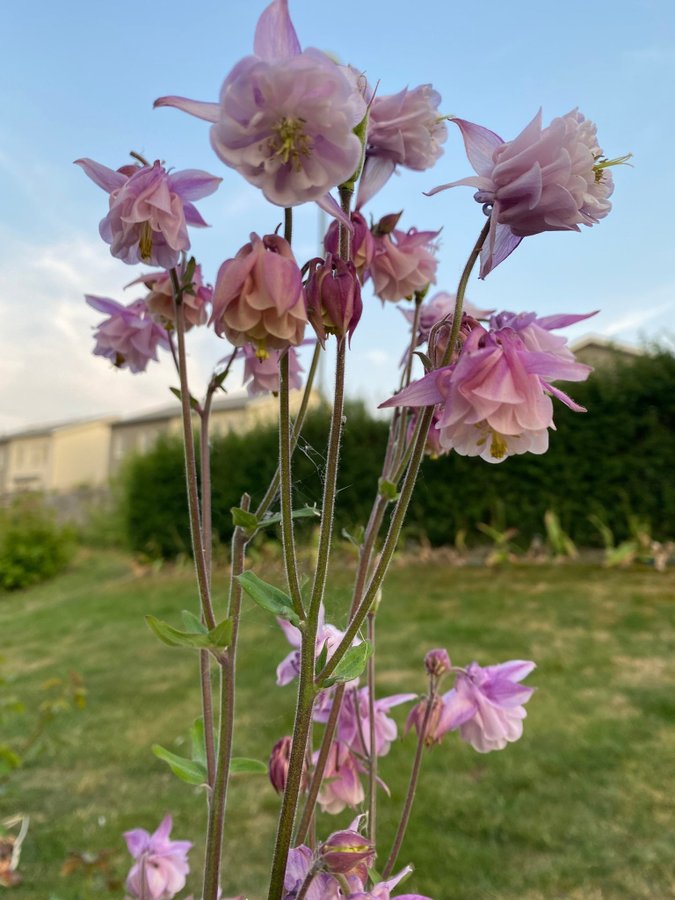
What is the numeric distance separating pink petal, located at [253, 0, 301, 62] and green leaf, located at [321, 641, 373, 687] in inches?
23.7

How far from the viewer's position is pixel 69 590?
29.0 ft

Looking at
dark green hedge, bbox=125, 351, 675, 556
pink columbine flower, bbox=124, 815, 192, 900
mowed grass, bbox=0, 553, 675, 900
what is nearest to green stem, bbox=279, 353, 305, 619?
mowed grass, bbox=0, 553, 675, 900

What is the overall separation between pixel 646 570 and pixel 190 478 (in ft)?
20.6

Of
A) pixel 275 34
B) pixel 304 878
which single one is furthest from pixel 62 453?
pixel 275 34

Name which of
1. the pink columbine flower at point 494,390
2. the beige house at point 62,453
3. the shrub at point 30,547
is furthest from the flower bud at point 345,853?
the beige house at point 62,453

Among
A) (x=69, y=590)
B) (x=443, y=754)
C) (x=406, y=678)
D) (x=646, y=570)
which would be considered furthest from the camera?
(x=69, y=590)

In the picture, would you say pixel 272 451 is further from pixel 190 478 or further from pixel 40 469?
pixel 40 469

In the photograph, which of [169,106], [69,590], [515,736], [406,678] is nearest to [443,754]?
[406,678]

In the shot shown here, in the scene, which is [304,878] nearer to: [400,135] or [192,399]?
[192,399]

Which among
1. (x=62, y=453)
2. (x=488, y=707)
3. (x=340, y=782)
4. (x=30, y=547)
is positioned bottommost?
(x=30, y=547)

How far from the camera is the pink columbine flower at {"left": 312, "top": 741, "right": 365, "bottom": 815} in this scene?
1102 mm

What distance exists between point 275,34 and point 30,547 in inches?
413

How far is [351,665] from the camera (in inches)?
31.0

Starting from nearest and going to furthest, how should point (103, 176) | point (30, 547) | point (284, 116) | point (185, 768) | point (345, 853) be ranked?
point (284, 116)
point (345, 853)
point (103, 176)
point (185, 768)
point (30, 547)
